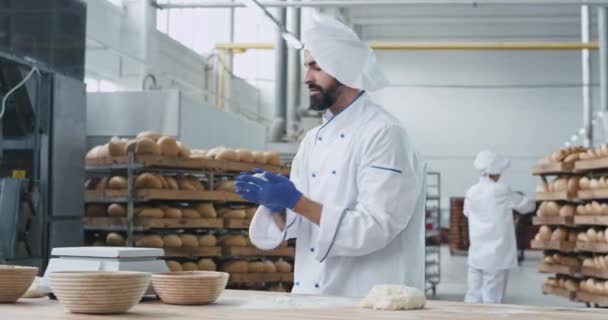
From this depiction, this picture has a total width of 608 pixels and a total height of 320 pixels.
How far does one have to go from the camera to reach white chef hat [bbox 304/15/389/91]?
2.58 metres

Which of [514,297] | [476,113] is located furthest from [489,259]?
[476,113]

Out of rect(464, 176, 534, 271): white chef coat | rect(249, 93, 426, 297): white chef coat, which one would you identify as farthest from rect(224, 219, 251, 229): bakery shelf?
rect(249, 93, 426, 297): white chef coat

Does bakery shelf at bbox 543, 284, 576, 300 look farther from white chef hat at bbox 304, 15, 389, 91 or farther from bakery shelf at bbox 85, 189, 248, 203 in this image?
white chef hat at bbox 304, 15, 389, 91

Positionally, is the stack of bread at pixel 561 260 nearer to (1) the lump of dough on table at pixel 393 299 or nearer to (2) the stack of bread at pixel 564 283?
(2) the stack of bread at pixel 564 283

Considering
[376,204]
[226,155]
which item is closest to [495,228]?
[226,155]

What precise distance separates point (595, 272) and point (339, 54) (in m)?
4.70

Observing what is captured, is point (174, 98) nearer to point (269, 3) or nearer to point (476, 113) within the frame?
point (269, 3)

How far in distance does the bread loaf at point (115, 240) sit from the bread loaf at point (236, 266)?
815mm

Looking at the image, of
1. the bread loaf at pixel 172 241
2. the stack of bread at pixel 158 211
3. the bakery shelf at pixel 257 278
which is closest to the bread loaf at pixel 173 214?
the stack of bread at pixel 158 211

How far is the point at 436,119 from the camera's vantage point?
20828 millimetres

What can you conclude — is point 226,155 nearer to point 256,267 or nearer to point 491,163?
point 256,267

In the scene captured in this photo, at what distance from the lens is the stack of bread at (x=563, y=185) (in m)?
7.11

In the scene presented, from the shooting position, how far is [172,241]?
6180 millimetres

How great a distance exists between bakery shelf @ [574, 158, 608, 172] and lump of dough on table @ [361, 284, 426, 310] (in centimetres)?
502
